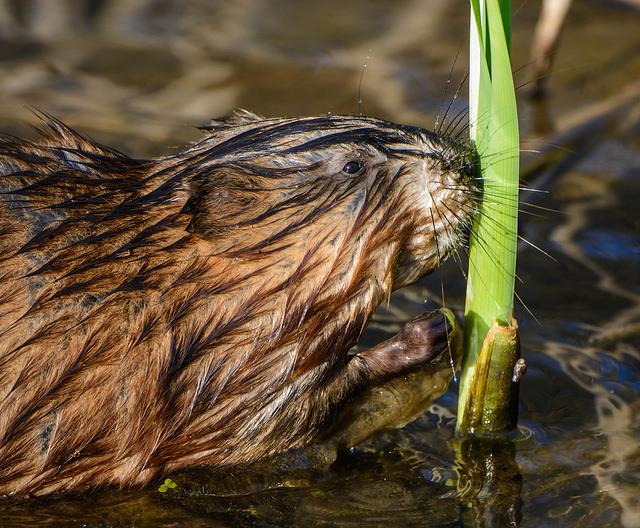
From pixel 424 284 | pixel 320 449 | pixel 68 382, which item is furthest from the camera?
pixel 424 284

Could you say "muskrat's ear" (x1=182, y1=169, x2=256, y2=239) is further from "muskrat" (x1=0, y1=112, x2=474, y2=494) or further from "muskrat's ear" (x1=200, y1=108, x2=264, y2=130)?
"muskrat's ear" (x1=200, y1=108, x2=264, y2=130)

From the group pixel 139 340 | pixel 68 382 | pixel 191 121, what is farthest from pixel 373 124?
pixel 191 121

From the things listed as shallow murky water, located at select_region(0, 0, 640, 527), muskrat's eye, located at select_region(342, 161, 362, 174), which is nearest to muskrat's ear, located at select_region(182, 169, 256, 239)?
muskrat's eye, located at select_region(342, 161, 362, 174)

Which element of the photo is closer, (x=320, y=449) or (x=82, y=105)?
(x=320, y=449)

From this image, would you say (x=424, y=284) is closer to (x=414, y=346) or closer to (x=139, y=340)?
(x=414, y=346)

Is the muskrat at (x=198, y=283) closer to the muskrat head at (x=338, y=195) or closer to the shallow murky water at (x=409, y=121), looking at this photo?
the muskrat head at (x=338, y=195)

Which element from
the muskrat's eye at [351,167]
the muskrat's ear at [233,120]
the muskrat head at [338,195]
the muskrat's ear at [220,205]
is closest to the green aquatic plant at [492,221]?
the muskrat head at [338,195]
